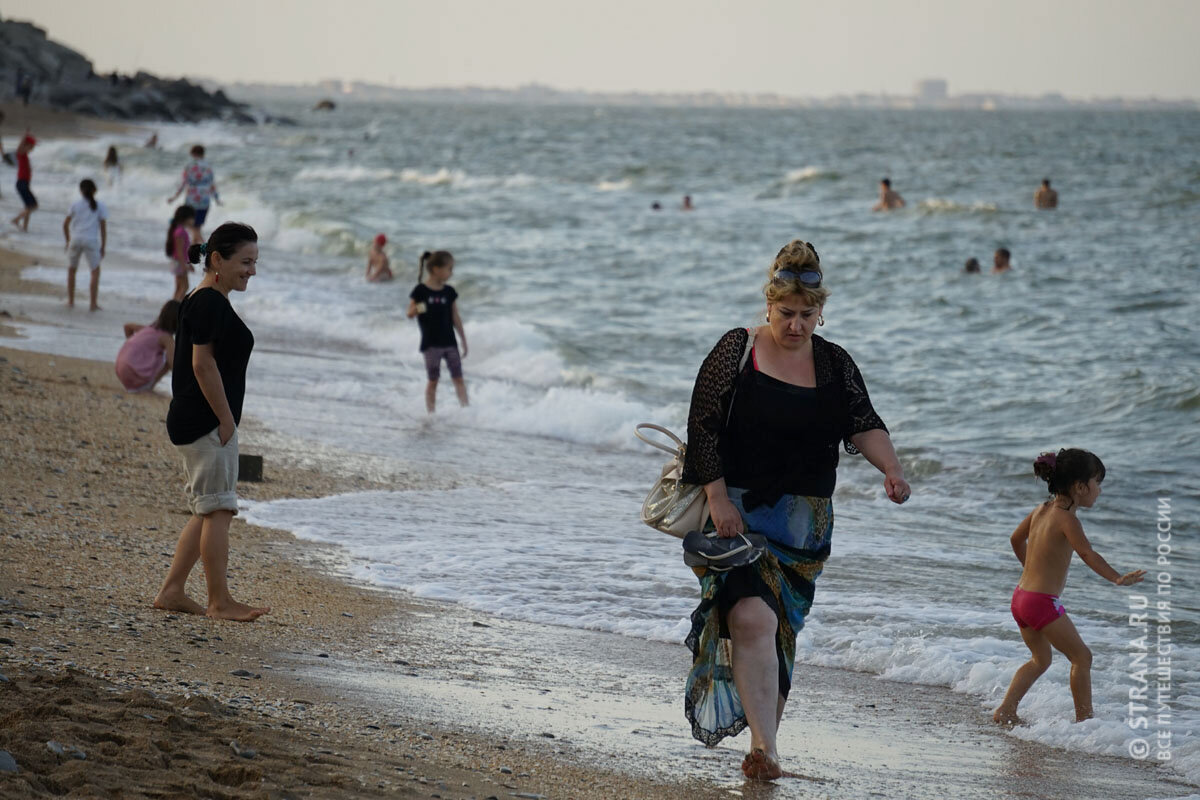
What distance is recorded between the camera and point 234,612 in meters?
5.14

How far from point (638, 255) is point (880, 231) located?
7.26 meters

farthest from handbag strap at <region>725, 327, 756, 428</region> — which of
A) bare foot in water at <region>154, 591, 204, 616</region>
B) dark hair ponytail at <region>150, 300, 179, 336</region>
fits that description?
dark hair ponytail at <region>150, 300, 179, 336</region>

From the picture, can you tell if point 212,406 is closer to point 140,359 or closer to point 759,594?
point 759,594

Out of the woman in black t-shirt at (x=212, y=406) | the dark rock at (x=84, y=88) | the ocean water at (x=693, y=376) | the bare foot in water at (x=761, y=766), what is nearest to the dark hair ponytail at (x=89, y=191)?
the ocean water at (x=693, y=376)

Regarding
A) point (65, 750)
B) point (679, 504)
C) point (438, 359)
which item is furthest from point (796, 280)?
point (438, 359)

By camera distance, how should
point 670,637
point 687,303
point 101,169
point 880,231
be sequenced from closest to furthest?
1. point 670,637
2. point 687,303
3. point 880,231
4. point 101,169

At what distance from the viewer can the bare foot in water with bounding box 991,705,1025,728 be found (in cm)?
511

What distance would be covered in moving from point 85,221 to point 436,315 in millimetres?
5626

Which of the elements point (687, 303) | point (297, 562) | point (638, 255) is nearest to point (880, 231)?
point (638, 255)

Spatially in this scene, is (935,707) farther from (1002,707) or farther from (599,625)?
(599,625)

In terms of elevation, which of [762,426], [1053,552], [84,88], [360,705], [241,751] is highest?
[84,88]

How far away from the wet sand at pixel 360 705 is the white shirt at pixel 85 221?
26.4 ft

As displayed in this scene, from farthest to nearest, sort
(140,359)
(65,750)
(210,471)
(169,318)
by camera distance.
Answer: (140,359) → (169,318) → (210,471) → (65,750)

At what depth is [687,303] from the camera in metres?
19.1
